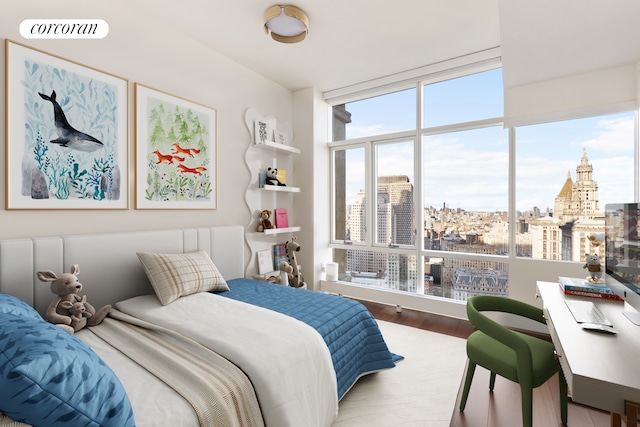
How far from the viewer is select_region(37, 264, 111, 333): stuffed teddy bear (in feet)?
5.46

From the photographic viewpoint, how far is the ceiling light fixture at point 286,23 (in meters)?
2.29

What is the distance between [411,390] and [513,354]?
28.6 inches

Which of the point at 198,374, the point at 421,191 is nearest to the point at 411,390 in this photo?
the point at 198,374

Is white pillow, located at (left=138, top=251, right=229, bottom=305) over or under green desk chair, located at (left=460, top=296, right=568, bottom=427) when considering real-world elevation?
over

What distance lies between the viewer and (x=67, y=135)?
2031 mm

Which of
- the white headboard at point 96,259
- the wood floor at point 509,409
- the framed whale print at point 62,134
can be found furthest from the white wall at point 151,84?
the wood floor at point 509,409

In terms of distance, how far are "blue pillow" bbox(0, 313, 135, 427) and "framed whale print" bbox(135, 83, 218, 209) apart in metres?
1.76

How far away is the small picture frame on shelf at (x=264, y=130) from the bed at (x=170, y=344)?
1.28m

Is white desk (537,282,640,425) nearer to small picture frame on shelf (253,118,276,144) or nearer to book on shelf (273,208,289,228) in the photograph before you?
book on shelf (273,208,289,228)

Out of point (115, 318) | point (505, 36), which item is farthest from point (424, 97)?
point (115, 318)

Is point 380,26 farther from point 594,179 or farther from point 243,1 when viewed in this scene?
point 594,179

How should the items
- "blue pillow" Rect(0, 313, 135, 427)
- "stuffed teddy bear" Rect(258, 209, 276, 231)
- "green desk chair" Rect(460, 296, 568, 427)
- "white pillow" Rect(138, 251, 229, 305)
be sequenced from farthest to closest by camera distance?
1. "stuffed teddy bear" Rect(258, 209, 276, 231)
2. "white pillow" Rect(138, 251, 229, 305)
3. "green desk chair" Rect(460, 296, 568, 427)
4. "blue pillow" Rect(0, 313, 135, 427)

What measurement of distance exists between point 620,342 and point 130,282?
278 centimetres

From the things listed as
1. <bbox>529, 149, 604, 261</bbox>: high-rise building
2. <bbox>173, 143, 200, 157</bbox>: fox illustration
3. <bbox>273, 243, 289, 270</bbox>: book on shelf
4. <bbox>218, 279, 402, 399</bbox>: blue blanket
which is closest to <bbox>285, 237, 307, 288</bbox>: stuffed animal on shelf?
<bbox>273, 243, 289, 270</bbox>: book on shelf
